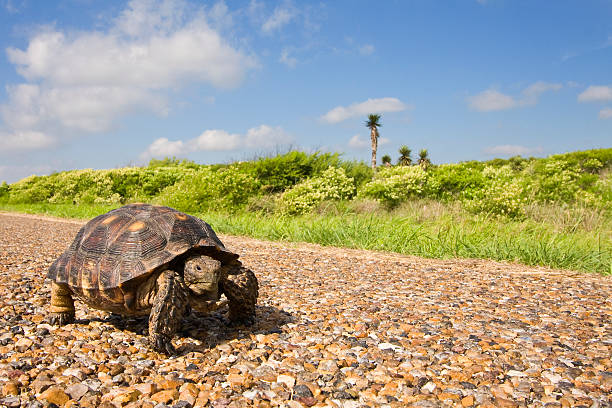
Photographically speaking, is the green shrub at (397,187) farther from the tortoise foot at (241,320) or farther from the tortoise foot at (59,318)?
the tortoise foot at (59,318)

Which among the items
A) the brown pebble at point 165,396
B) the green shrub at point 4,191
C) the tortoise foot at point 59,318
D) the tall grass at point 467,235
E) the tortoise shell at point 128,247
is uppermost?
the green shrub at point 4,191

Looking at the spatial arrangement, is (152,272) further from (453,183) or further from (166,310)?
(453,183)

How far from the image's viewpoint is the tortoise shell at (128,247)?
10.8 ft

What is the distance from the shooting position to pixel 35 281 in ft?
17.8

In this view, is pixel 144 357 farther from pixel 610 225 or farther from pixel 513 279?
pixel 610 225

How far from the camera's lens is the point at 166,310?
311cm

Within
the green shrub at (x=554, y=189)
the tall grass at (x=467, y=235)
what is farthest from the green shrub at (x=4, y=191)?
the green shrub at (x=554, y=189)

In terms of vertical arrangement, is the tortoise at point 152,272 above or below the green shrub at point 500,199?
below

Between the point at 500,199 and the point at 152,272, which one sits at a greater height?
the point at 500,199

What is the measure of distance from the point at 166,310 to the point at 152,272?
329 mm

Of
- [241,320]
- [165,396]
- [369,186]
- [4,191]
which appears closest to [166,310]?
[165,396]

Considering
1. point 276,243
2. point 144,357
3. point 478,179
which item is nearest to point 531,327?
point 144,357

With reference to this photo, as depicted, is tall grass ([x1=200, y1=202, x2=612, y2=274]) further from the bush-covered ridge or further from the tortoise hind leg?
the tortoise hind leg

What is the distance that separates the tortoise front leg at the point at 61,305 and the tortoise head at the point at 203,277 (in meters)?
1.23
